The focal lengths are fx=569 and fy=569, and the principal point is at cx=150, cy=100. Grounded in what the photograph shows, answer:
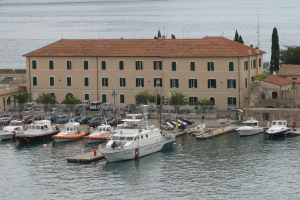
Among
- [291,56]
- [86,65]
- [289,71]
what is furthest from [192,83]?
[291,56]

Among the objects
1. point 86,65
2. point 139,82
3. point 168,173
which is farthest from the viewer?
point 86,65

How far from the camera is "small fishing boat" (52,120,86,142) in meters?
71.3

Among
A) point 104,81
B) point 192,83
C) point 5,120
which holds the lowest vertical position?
point 5,120

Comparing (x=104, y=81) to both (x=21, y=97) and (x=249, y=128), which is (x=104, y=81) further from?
(x=249, y=128)

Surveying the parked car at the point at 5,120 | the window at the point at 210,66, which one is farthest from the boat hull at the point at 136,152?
the parked car at the point at 5,120

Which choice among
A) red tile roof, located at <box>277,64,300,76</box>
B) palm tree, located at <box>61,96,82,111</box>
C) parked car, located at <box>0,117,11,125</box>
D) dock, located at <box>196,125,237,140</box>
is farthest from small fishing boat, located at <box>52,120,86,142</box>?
red tile roof, located at <box>277,64,300,76</box>

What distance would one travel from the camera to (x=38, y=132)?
238ft

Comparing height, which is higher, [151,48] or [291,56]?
[151,48]

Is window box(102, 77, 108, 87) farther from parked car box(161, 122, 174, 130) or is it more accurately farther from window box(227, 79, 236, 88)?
parked car box(161, 122, 174, 130)

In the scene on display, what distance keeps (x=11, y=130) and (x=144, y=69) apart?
2649cm

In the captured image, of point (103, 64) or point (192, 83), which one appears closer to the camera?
point (192, 83)

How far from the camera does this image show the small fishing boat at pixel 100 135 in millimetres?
69750

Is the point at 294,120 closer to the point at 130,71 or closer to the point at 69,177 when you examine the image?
the point at 130,71

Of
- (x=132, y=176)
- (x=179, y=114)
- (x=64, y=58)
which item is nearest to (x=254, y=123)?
(x=179, y=114)
